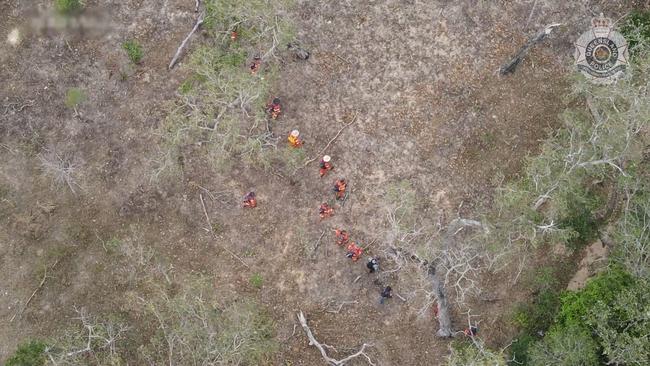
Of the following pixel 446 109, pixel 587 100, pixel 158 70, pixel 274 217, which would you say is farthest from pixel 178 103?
pixel 587 100

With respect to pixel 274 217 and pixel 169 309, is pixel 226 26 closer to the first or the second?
pixel 274 217

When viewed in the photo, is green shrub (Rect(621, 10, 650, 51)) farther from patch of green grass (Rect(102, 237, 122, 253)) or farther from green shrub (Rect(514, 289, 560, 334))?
patch of green grass (Rect(102, 237, 122, 253))

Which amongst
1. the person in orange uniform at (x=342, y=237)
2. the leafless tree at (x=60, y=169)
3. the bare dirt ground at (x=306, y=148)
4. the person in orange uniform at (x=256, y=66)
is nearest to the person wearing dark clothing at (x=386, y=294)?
the bare dirt ground at (x=306, y=148)

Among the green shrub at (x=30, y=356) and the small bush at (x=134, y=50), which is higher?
the small bush at (x=134, y=50)

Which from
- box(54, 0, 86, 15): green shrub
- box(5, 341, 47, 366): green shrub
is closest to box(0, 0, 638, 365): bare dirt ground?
box(54, 0, 86, 15): green shrub

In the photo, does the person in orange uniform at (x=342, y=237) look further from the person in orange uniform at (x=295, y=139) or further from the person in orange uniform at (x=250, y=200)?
the person in orange uniform at (x=295, y=139)
